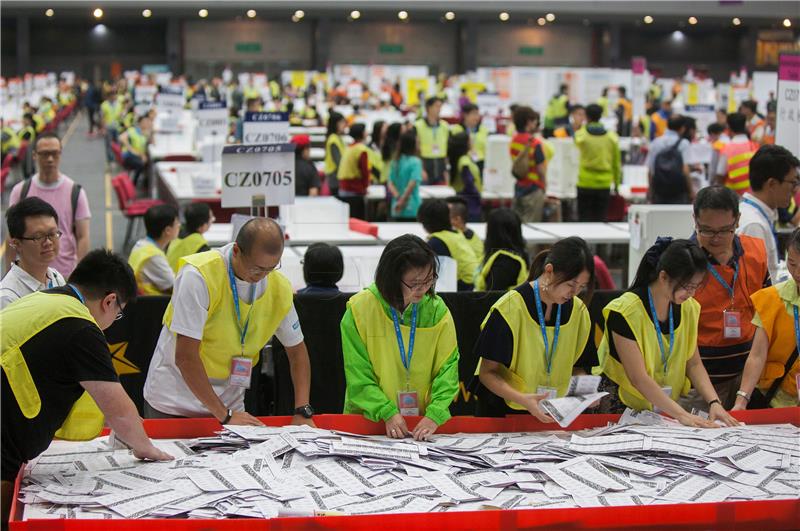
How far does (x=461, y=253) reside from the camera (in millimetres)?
6816

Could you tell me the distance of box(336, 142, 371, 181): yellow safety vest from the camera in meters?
11.2


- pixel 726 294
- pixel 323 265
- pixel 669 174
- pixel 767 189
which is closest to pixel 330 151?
pixel 669 174

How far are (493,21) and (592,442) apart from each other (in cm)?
4412

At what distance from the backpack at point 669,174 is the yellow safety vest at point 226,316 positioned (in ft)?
25.8

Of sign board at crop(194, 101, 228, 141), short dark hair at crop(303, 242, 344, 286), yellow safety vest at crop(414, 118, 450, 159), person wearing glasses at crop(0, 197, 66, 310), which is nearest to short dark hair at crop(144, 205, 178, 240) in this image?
short dark hair at crop(303, 242, 344, 286)

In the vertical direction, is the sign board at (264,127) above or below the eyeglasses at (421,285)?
above

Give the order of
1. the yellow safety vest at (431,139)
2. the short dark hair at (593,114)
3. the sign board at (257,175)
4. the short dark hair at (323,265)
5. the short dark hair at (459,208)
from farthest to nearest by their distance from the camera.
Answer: the yellow safety vest at (431,139) < the short dark hair at (593,114) < the short dark hair at (459,208) < the sign board at (257,175) < the short dark hair at (323,265)

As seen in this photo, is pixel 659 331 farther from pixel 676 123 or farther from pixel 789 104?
pixel 676 123

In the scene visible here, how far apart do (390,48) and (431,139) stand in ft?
110

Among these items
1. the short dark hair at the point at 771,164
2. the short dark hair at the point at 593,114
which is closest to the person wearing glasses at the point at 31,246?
the short dark hair at the point at 771,164

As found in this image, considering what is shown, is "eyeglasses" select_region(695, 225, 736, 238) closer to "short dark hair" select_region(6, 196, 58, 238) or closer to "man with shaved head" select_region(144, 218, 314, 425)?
"man with shaved head" select_region(144, 218, 314, 425)

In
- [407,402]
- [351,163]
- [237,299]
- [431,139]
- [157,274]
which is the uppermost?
[431,139]

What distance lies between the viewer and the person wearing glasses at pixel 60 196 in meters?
6.45

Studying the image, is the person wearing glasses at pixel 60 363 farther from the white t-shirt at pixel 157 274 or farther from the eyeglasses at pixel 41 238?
the white t-shirt at pixel 157 274
